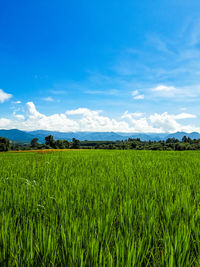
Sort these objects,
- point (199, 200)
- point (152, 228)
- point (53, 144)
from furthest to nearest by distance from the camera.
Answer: point (53, 144) → point (199, 200) → point (152, 228)

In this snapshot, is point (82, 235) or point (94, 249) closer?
point (94, 249)

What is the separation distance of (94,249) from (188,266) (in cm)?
63

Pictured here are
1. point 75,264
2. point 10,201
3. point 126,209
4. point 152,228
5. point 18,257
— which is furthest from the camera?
point 10,201

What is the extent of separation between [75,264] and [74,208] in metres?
0.77

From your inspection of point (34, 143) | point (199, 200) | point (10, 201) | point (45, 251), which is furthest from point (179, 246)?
point (34, 143)

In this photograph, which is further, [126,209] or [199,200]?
[199,200]

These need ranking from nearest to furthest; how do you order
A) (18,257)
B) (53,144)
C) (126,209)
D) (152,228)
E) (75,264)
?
(75,264), (18,257), (152,228), (126,209), (53,144)

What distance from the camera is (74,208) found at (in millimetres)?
1643

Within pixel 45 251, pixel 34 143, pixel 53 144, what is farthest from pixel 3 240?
pixel 34 143

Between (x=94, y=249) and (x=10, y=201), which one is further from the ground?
(x=94, y=249)

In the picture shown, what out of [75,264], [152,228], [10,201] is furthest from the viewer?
[10,201]

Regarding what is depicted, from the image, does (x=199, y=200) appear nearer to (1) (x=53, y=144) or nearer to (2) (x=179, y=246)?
(2) (x=179, y=246)

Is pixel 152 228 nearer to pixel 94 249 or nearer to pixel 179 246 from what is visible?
pixel 179 246

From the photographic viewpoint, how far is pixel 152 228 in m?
Answer: 1.34
